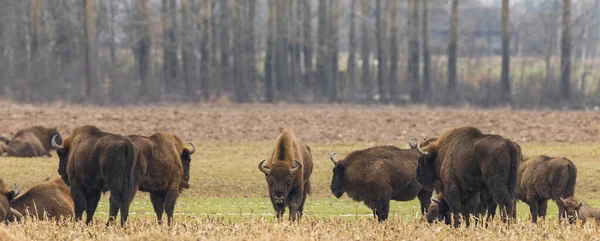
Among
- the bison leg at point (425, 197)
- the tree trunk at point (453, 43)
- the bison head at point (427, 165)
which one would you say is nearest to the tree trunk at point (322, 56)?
the tree trunk at point (453, 43)

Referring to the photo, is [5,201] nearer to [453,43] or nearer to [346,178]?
[346,178]

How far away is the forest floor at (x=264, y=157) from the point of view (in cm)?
1540

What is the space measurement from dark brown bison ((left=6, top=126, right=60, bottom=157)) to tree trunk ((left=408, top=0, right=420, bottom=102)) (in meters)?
23.9

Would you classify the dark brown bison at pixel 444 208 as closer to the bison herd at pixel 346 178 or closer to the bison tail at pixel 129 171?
the bison herd at pixel 346 178

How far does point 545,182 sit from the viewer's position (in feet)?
68.5

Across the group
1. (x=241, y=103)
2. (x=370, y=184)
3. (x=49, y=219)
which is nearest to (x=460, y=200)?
(x=370, y=184)

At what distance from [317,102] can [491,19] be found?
80.4m

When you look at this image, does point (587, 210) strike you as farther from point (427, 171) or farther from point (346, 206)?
point (346, 206)

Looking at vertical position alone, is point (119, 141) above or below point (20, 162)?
above

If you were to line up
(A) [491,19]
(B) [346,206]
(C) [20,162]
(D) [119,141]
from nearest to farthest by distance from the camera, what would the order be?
(D) [119,141]
(B) [346,206]
(C) [20,162]
(A) [491,19]

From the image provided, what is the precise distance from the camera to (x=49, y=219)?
18344 millimetres

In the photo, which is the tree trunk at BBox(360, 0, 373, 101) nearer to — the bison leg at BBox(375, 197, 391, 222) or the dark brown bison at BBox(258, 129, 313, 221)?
the bison leg at BBox(375, 197, 391, 222)

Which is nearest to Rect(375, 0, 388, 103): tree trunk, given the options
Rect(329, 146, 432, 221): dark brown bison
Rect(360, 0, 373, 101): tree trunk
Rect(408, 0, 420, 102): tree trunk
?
Rect(360, 0, 373, 101): tree trunk

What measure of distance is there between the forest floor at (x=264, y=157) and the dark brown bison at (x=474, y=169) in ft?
2.42
